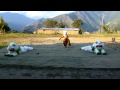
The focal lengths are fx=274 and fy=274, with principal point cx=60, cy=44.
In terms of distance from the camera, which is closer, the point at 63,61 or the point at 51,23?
the point at 63,61

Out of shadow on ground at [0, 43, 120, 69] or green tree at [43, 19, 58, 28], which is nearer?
shadow on ground at [0, 43, 120, 69]

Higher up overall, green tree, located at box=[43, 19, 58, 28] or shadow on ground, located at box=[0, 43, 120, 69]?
green tree, located at box=[43, 19, 58, 28]

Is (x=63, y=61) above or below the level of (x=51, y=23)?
below

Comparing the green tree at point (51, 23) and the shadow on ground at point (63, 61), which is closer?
the shadow on ground at point (63, 61)

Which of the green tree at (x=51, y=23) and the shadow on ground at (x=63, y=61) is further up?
the green tree at (x=51, y=23)

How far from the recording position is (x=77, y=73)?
8.42 meters
